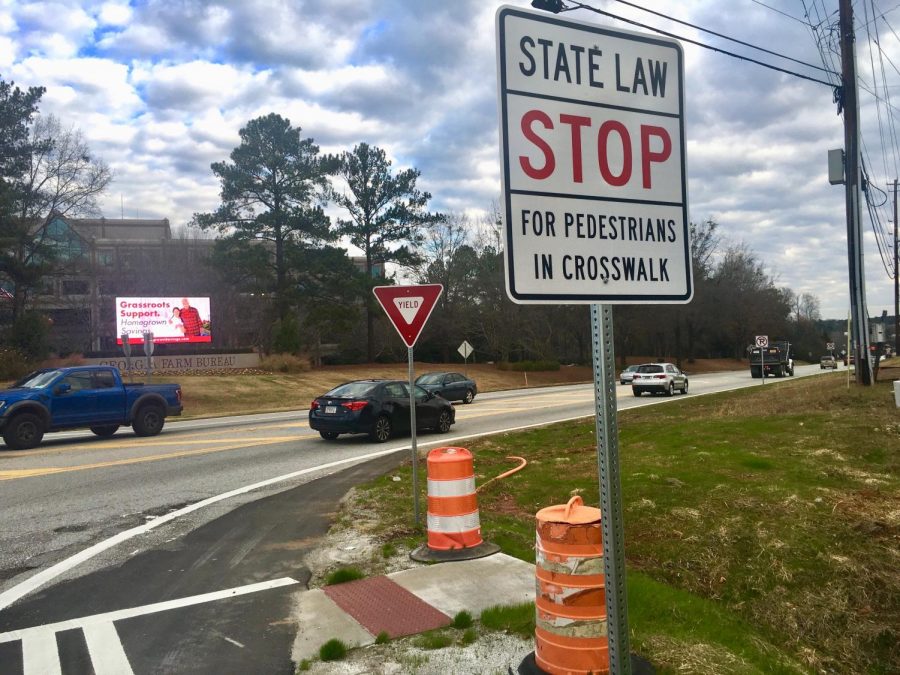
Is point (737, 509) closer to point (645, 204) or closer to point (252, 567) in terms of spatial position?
point (252, 567)

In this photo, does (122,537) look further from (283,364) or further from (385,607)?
(283,364)

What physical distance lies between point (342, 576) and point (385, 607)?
835 millimetres

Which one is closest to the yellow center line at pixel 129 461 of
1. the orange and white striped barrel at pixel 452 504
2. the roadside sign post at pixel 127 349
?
the orange and white striped barrel at pixel 452 504

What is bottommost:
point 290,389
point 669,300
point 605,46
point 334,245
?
point 290,389

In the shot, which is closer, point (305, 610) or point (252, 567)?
point (305, 610)

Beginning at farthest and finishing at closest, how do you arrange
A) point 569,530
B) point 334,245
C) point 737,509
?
1. point 334,245
2. point 737,509
3. point 569,530

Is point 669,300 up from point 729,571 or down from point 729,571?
up

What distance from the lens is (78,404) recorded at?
1689 cm

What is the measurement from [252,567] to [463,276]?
57936 millimetres

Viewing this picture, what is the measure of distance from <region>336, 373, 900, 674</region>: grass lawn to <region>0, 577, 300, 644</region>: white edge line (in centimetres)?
148

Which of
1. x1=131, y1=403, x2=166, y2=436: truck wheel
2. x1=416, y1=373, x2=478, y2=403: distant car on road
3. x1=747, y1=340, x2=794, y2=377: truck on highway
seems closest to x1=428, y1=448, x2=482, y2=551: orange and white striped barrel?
x1=131, y1=403, x2=166, y2=436: truck wheel

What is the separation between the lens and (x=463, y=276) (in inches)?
2520

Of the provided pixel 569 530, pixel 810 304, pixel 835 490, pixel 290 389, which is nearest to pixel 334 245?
pixel 290 389

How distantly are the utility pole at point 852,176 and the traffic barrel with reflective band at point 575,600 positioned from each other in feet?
62.4
